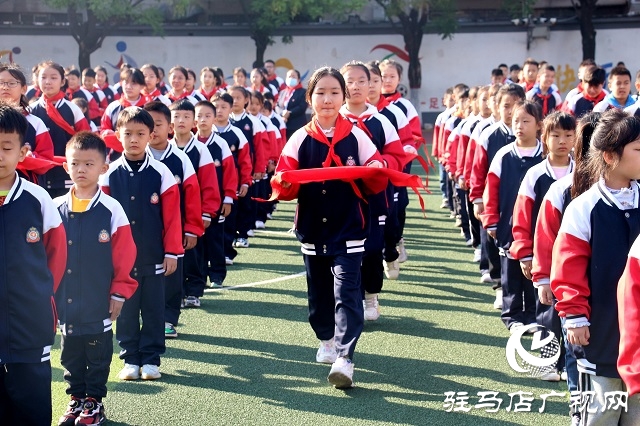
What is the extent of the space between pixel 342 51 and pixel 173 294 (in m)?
23.8

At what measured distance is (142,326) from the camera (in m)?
5.78

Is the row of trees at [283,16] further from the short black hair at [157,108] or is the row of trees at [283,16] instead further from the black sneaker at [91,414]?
the black sneaker at [91,414]

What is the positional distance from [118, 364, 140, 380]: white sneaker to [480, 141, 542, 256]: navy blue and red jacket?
8.42 feet

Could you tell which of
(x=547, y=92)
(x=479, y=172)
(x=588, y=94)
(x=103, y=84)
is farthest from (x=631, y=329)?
(x=103, y=84)

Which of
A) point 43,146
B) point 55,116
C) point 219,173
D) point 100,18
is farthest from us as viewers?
point 100,18

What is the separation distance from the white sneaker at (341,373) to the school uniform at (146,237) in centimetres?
106

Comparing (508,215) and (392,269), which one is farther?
(392,269)

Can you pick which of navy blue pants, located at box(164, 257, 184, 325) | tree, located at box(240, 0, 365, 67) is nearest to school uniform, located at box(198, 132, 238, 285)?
navy blue pants, located at box(164, 257, 184, 325)

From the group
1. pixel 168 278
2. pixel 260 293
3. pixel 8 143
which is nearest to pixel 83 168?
pixel 8 143

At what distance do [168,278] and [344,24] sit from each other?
78.8 feet

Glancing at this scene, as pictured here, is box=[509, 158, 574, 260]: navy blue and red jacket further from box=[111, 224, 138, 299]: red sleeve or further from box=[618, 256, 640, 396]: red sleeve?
box=[111, 224, 138, 299]: red sleeve

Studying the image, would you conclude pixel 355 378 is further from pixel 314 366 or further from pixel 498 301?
pixel 498 301

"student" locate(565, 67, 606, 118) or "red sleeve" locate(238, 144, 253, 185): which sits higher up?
"student" locate(565, 67, 606, 118)

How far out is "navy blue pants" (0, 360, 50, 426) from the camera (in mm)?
3986
